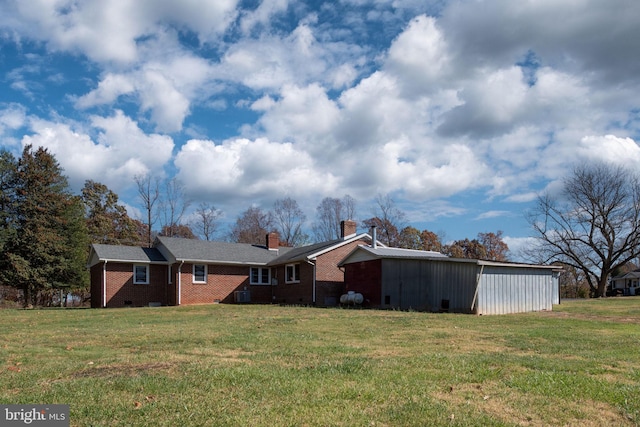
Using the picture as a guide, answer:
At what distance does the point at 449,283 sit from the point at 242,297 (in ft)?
44.9

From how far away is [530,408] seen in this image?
18.2 ft

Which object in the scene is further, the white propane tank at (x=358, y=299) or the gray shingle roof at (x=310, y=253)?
the gray shingle roof at (x=310, y=253)

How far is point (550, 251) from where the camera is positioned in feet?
171

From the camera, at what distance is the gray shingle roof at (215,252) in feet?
99.9

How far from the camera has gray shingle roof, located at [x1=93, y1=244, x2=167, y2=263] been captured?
99.0 ft

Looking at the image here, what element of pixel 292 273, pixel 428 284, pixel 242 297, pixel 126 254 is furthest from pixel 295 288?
pixel 126 254

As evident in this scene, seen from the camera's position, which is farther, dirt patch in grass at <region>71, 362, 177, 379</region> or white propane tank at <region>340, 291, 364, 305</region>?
white propane tank at <region>340, 291, 364, 305</region>

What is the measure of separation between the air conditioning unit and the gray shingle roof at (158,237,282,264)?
1.89m

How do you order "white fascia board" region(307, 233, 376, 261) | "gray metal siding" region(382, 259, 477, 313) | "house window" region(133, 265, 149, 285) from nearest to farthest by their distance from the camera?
"gray metal siding" region(382, 259, 477, 313) → "white fascia board" region(307, 233, 376, 261) → "house window" region(133, 265, 149, 285)

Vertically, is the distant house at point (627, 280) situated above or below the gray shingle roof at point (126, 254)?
below

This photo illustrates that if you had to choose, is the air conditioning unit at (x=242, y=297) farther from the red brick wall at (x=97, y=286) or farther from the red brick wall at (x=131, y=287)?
the red brick wall at (x=97, y=286)

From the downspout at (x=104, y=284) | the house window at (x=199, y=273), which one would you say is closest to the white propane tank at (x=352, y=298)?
the house window at (x=199, y=273)

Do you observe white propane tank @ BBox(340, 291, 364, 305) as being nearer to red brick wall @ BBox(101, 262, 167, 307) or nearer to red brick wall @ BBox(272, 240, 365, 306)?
red brick wall @ BBox(272, 240, 365, 306)

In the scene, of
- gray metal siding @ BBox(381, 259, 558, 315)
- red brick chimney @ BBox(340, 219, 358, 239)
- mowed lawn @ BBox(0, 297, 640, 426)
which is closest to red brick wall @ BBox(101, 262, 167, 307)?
red brick chimney @ BBox(340, 219, 358, 239)
